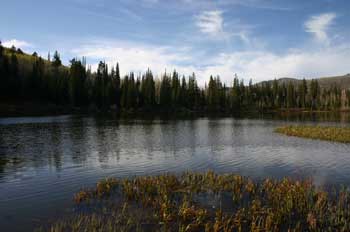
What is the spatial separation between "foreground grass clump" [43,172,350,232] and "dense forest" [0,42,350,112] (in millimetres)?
109956

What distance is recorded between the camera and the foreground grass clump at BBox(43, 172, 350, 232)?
12541 mm

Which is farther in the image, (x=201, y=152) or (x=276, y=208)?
(x=201, y=152)

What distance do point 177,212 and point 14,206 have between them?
8.76 meters

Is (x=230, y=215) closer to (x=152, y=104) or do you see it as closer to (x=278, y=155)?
(x=278, y=155)

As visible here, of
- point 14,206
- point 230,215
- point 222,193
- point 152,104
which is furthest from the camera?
point 152,104

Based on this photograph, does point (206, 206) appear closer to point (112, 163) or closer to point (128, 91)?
point (112, 163)

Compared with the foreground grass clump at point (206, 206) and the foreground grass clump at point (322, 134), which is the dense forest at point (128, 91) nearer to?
the foreground grass clump at point (322, 134)

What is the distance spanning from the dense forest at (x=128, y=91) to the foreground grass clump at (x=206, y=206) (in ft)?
361

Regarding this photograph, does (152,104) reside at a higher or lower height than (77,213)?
higher

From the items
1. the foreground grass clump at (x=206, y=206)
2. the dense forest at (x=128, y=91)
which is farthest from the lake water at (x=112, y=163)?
the dense forest at (x=128, y=91)

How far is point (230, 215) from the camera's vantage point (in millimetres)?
13859

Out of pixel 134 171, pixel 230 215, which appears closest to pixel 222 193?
pixel 230 215

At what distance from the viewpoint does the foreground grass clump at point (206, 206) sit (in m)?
12.5

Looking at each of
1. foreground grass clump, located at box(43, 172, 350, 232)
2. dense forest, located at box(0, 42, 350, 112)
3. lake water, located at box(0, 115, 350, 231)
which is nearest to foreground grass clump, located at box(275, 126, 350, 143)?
lake water, located at box(0, 115, 350, 231)
